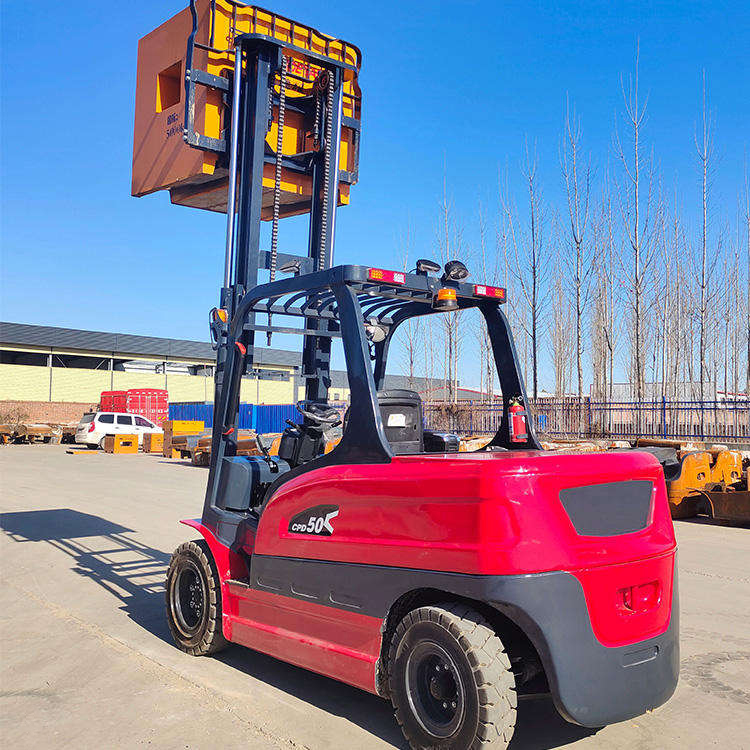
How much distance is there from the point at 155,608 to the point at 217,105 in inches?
169

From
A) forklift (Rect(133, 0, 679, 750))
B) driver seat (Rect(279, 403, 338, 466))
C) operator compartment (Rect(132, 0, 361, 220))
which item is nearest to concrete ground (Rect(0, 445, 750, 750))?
forklift (Rect(133, 0, 679, 750))

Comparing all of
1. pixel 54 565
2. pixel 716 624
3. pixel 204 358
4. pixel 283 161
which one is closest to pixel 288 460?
pixel 283 161

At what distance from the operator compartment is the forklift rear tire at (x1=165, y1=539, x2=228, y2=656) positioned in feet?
10.5

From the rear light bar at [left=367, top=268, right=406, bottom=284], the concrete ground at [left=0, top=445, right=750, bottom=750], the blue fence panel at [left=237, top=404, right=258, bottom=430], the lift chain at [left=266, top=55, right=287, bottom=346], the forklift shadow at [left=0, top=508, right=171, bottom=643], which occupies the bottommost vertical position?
the forklift shadow at [left=0, top=508, right=171, bottom=643]

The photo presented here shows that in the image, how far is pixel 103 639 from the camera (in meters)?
5.57

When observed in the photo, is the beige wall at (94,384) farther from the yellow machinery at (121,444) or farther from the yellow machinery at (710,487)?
the yellow machinery at (710,487)

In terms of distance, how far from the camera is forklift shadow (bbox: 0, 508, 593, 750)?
13.1 feet

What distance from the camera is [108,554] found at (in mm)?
9031

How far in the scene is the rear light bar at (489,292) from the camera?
15.7 ft

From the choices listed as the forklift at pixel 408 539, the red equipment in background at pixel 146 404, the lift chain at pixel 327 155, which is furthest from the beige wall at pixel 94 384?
the forklift at pixel 408 539

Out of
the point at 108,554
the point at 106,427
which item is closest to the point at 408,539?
the point at 108,554

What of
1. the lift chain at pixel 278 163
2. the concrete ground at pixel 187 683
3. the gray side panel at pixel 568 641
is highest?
the lift chain at pixel 278 163

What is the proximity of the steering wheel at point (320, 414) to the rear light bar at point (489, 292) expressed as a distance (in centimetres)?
118

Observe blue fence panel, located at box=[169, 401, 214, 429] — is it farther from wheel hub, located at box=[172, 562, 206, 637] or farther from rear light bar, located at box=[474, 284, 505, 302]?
rear light bar, located at box=[474, 284, 505, 302]
